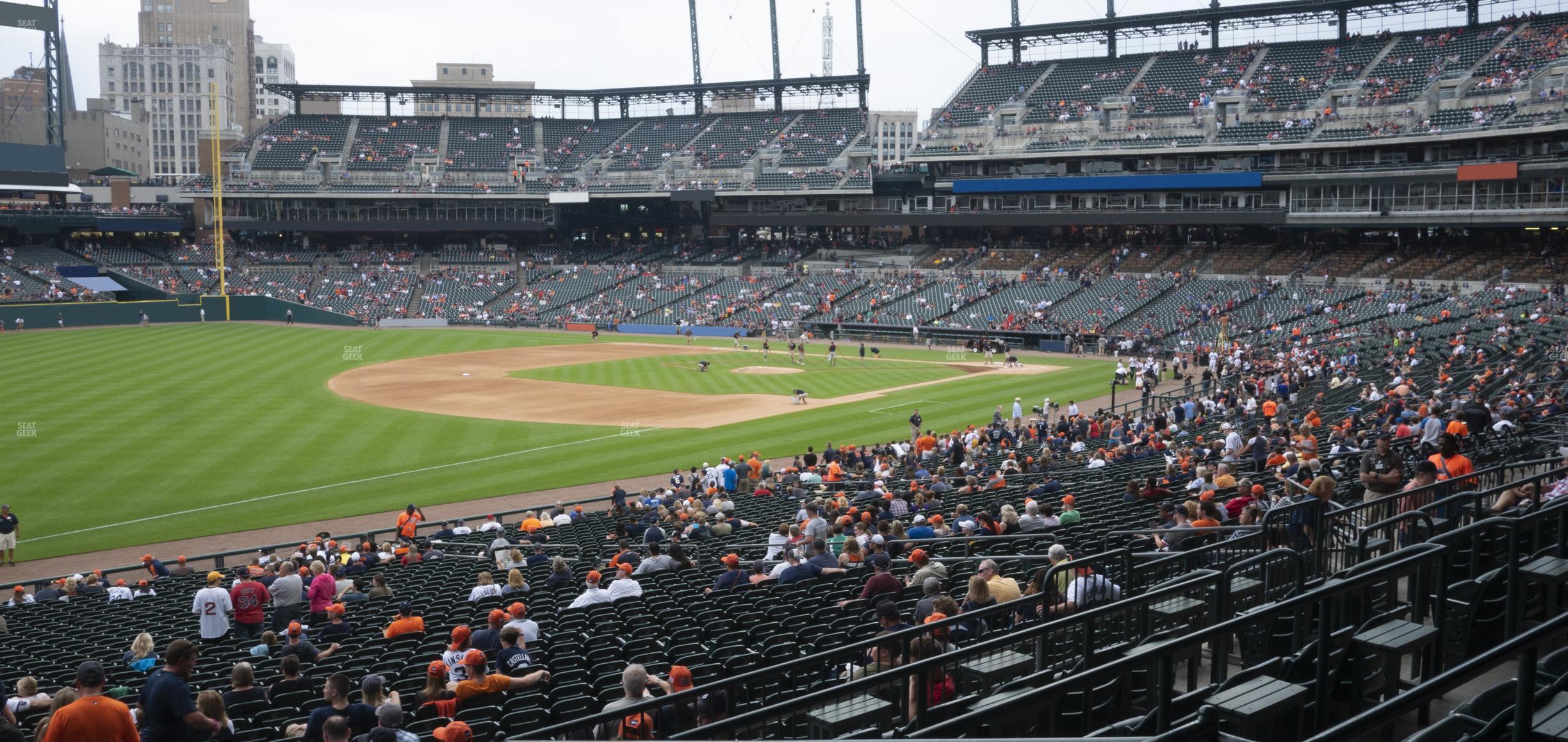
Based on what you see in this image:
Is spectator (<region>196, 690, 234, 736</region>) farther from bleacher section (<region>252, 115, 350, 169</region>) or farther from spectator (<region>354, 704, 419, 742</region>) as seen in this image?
bleacher section (<region>252, 115, 350, 169</region>)

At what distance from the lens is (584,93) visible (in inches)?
3772

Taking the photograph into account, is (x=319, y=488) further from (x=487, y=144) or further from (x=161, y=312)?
(x=487, y=144)

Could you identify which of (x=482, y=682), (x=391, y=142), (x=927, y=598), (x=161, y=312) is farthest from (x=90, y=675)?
(x=391, y=142)

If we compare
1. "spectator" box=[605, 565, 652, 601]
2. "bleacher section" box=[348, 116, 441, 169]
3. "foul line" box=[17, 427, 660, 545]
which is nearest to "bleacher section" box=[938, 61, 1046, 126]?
"bleacher section" box=[348, 116, 441, 169]

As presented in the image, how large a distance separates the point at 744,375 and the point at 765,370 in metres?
1.99

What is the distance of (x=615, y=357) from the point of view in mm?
57594

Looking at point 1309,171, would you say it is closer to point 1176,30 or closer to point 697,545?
point 1176,30

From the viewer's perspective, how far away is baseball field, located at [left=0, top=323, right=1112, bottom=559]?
A: 26938 mm

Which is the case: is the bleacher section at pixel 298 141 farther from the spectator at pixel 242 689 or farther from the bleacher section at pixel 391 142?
the spectator at pixel 242 689

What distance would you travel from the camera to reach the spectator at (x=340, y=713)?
302 inches

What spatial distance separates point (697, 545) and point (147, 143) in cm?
14672

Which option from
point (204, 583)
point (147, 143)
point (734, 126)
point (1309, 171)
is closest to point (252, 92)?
point (147, 143)

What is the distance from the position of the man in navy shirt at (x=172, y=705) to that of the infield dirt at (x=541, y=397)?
29.2m

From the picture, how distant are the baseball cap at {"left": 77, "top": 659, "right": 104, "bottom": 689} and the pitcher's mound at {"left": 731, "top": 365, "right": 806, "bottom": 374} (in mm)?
44357
